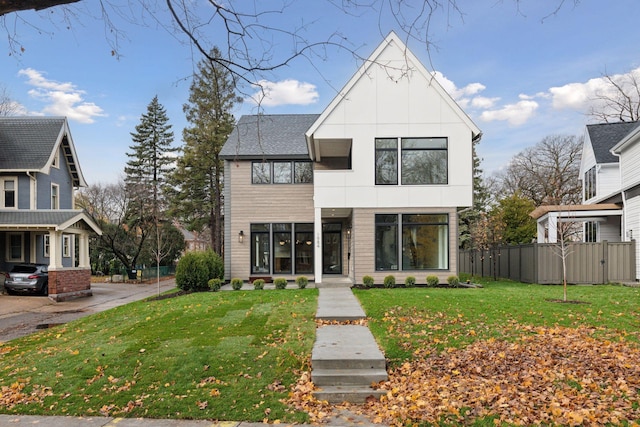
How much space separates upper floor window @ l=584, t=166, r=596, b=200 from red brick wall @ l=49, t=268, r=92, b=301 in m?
26.2

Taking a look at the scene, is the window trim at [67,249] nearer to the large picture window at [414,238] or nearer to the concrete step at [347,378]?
the large picture window at [414,238]

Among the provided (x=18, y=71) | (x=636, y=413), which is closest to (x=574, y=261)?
(x=636, y=413)

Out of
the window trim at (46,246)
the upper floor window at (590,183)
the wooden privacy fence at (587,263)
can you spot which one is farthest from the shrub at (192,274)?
the upper floor window at (590,183)

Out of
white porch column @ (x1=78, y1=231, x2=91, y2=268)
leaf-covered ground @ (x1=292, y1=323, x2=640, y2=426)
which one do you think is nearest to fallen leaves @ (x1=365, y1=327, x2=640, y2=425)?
leaf-covered ground @ (x1=292, y1=323, x2=640, y2=426)

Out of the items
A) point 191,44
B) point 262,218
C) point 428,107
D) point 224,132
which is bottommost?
point 262,218

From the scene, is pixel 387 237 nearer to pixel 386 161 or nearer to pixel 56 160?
pixel 386 161

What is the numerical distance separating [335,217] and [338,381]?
43.7 feet

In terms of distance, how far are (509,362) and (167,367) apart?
5.05 meters

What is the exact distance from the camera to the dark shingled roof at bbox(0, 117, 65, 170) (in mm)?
22797

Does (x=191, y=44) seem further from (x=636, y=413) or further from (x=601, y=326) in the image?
(x=601, y=326)

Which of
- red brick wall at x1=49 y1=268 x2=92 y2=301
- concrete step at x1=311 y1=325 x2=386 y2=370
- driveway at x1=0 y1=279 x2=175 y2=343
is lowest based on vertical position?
driveway at x1=0 y1=279 x2=175 y2=343

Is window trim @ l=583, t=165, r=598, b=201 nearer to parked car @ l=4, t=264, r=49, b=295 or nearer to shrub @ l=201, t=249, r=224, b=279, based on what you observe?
shrub @ l=201, t=249, r=224, b=279

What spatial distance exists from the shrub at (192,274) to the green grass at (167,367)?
5.88 meters

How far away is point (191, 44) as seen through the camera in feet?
13.8
